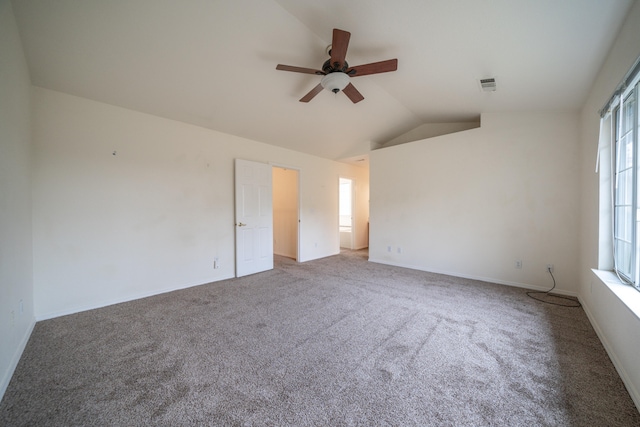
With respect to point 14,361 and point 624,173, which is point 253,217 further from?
point 624,173

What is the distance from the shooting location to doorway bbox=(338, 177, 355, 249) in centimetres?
694

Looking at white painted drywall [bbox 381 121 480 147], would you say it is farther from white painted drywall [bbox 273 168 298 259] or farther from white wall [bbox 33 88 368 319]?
white wall [bbox 33 88 368 319]

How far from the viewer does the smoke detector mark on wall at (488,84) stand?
2.88m

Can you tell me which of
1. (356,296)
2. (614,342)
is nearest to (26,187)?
(356,296)

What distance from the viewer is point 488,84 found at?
9.71 feet

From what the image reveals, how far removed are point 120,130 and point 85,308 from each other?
2.27m

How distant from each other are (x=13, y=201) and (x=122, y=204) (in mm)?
1193

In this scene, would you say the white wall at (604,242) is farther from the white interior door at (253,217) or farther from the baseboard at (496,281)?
the white interior door at (253,217)

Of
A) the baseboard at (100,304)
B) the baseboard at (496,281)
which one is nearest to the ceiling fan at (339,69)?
the baseboard at (100,304)

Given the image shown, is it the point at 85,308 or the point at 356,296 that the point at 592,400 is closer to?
the point at 356,296

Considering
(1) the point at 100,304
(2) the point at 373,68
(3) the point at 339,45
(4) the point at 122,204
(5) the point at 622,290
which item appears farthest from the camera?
(4) the point at 122,204

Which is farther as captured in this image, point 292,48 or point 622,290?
point 292,48

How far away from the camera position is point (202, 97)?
3223 millimetres

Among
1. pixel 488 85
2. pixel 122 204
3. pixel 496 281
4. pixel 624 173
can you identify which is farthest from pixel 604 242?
pixel 122 204
